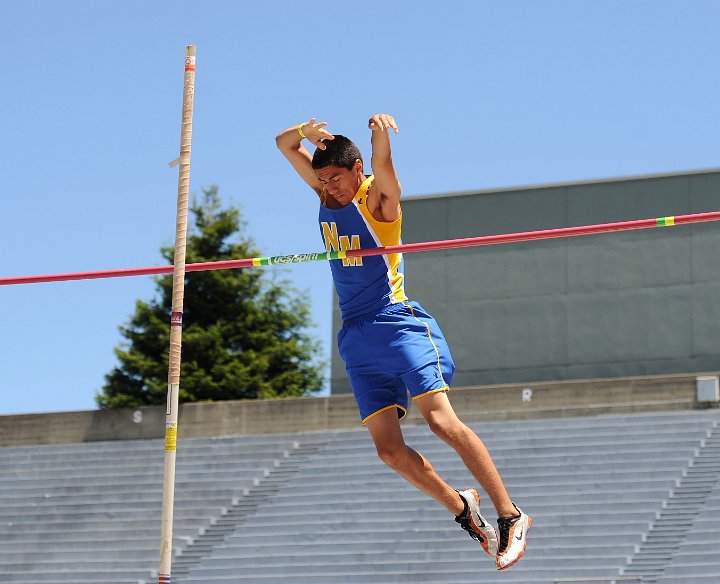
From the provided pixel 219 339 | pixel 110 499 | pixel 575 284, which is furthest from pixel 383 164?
pixel 219 339

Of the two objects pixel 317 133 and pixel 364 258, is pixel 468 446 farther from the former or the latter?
pixel 317 133

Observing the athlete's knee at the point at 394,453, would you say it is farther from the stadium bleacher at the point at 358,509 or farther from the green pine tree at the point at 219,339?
the green pine tree at the point at 219,339

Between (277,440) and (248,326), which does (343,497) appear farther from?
(248,326)

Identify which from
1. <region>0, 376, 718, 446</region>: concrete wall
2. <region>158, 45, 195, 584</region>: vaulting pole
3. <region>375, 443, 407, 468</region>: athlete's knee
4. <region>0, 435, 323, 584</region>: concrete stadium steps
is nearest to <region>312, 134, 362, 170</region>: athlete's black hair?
<region>158, 45, 195, 584</region>: vaulting pole

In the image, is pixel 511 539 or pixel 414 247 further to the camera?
pixel 414 247

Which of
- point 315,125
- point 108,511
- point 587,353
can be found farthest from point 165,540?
point 587,353

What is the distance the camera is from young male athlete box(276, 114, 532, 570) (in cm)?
572

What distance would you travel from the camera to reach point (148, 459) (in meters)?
16.3

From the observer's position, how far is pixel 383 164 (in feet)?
18.3

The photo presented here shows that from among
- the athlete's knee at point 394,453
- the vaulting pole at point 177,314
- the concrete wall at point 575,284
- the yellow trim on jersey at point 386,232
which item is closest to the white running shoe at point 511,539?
the athlete's knee at point 394,453

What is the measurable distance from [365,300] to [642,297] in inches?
483

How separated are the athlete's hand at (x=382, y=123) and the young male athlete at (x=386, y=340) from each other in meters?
0.14

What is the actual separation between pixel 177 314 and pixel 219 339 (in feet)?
70.7

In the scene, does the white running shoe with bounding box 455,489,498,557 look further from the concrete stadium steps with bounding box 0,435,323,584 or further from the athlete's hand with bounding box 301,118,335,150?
the concrete stadium steps with bounding box 0,435,323,584
